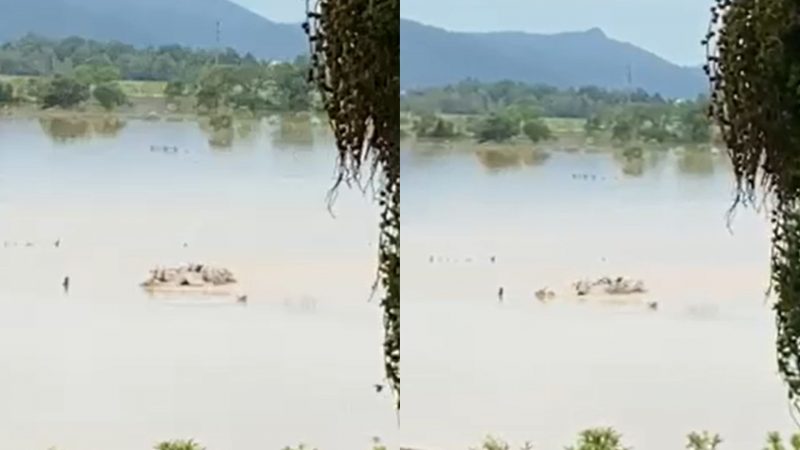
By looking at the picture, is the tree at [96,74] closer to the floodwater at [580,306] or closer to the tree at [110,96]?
the tree at [110,96]

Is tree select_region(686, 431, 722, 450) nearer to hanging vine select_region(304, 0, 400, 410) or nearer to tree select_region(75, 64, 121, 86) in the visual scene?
hanging vine select_region(304, 0, 400, 410)

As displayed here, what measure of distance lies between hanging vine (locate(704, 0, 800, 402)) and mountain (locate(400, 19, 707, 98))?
80mm

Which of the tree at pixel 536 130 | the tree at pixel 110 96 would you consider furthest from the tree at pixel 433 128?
the tree at pixel 110 96

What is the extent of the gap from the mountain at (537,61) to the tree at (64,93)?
783 millimetres

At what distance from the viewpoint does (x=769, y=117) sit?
9.49 feet

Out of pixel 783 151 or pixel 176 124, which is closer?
pixel 783 151

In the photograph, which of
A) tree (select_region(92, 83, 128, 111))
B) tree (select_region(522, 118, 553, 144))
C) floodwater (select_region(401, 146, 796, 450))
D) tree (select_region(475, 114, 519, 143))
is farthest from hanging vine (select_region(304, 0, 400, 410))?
tree (select_region(92, 83, 128, 111))

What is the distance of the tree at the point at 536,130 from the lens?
126 inches

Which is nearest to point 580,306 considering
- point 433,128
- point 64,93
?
point 433,128

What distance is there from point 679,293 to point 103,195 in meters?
1.39

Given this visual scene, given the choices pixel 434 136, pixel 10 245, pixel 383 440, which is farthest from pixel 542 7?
pixel 10 245

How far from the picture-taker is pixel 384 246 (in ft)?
10.7

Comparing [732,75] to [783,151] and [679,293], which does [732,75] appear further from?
[679,293]

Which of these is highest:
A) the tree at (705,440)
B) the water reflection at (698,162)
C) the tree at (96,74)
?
the tree at (96,74)
